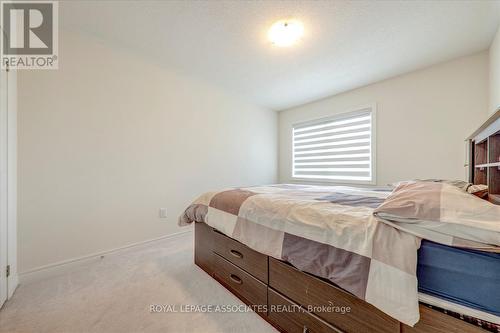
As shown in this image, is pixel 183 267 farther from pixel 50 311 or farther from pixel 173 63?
pixel 173 63

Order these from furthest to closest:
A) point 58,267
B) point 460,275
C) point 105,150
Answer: point 105,150 → point 58,267 → point 460,275

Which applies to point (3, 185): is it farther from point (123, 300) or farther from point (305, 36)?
point (305, 36)

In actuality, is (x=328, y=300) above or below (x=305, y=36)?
below

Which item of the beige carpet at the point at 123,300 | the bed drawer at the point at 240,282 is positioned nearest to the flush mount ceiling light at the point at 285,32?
the bed drawer at the point at 240,282

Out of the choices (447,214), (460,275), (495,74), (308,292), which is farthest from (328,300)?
(495,74)

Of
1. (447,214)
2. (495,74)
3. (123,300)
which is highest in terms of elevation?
(495,74)

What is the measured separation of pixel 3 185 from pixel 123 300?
1241 mm

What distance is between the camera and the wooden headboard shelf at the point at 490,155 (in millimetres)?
1043

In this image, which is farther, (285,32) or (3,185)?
(285,32)

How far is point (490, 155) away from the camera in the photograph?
119 cm

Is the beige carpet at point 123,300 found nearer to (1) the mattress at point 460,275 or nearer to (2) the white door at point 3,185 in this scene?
(2) the white door at point 3,185

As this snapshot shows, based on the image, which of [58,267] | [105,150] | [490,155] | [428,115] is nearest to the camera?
[490,155]

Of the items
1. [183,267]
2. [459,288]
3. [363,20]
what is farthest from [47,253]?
[363,20]

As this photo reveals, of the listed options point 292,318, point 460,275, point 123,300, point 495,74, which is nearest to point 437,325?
point 460,275
